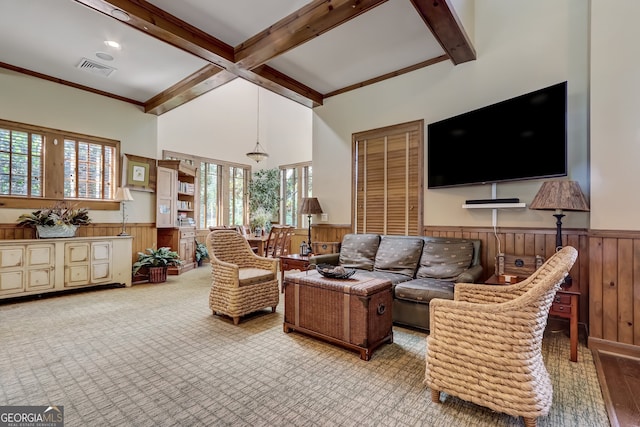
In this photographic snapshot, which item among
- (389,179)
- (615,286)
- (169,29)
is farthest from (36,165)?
(615,286)

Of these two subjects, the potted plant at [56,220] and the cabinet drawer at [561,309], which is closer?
the cabinet drawer at [561,309]

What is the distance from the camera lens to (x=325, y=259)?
398 cm

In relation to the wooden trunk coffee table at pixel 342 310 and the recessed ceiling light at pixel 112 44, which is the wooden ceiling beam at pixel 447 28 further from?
the recessed ceiling light at pixel 112 44

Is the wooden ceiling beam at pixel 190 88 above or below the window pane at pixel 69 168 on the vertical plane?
above

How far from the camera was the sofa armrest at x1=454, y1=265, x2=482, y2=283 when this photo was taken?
2.80 meters

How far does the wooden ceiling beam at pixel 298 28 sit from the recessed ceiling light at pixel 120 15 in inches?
45.9

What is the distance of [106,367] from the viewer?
2246 millimetres

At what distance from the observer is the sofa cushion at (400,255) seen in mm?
3486

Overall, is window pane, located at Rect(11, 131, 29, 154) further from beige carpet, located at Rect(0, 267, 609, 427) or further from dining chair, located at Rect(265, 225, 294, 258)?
dining chair, located at Rect(265, 225, 294, 258)

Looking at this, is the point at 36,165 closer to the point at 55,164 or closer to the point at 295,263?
the point at 55,164

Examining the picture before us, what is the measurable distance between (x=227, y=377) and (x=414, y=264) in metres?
2.28

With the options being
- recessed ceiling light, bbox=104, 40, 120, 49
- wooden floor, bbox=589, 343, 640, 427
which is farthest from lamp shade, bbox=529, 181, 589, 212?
recessed ceiling light, bbox=104, 40, 120, 49

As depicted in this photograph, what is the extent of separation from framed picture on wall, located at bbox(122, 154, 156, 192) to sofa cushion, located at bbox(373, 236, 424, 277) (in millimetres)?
4410

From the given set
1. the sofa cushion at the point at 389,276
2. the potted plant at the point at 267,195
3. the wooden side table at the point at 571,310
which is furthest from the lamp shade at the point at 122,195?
the wooden side table at the point at 571,310
